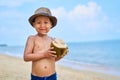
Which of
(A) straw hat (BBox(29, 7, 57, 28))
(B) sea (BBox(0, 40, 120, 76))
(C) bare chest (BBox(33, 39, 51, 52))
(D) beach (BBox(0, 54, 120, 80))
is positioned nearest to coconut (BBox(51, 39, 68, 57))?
(C) bare chest (BBox(33, 39, 51, 52))

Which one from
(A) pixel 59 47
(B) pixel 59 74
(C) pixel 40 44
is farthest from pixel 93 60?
(A) pixel 59 47

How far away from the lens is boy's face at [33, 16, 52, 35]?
12.3 feet

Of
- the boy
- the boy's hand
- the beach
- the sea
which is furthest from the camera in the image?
the sea

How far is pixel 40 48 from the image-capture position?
149 inches

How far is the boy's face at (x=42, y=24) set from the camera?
148 inches

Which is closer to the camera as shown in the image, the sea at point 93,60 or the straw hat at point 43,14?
the straw hat at point 43,14

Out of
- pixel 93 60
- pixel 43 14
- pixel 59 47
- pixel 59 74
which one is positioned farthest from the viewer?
pixel 93 60

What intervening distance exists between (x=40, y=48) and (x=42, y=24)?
0.96ft

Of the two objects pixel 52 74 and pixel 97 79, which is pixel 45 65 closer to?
pixel 52 74

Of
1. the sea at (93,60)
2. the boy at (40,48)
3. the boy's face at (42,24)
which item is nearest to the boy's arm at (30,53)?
the boy at (40,48)

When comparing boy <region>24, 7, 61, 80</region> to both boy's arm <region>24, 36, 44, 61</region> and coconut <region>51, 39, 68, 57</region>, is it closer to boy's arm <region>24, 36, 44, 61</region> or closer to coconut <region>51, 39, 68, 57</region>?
boy's arm <region>24, 36, 44, 61</region>

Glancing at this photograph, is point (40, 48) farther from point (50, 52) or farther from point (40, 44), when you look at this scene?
point (50, 52)

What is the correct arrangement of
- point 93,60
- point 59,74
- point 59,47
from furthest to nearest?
1. point 93,60
2. point 59,74
3. point 59,47

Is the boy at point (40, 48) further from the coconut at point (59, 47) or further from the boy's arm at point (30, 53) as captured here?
the coconut at point (59, 47)
